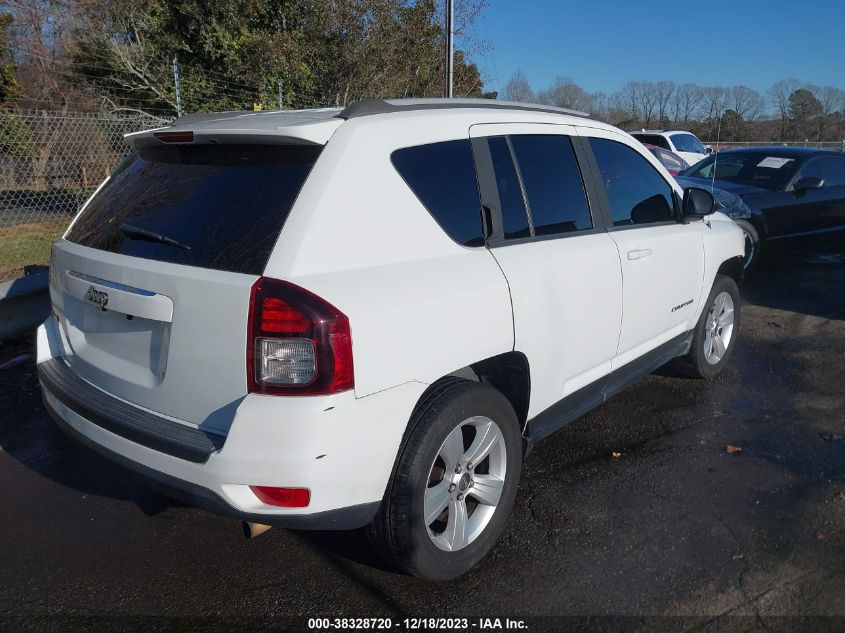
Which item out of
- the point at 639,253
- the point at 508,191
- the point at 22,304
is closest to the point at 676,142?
the point at 639,253

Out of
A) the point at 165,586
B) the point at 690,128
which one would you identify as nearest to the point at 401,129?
the point at 165,586

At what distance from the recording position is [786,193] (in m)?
8.66

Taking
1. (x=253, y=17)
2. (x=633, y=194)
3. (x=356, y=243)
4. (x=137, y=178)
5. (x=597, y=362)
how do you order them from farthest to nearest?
1. (x=253, y=17)
2. (x=633, y=194)
3. (x=597, y=362)
4. (x=137, y=178)
5. (x=356, y=243)

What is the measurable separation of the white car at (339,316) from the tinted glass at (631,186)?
17.9 inches

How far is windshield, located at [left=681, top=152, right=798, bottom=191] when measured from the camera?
8805 millimetres

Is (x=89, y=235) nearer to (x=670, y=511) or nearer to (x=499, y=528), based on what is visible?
(x=499, y=528)

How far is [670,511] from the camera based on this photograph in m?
3.41

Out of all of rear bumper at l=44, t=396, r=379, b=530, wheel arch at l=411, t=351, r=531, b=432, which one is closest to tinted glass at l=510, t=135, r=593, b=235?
wheel arch at l=411, t=351, r=531, b=432

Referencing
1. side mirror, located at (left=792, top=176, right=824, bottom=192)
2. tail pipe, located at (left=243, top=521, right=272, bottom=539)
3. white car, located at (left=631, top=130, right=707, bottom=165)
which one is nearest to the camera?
tail pipe, located at (left=243, top=521, right=272, bottom=539)

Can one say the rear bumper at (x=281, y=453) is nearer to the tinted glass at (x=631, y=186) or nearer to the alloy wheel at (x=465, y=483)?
the alloy wheel at (x=465, y=483)

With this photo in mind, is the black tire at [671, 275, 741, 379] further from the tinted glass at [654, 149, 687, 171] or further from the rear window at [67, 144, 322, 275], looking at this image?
the tinted glass at [654, 149, 687, 171]

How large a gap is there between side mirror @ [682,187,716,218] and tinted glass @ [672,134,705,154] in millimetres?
15978

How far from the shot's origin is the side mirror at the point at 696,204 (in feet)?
14.3

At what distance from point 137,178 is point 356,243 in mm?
1238
